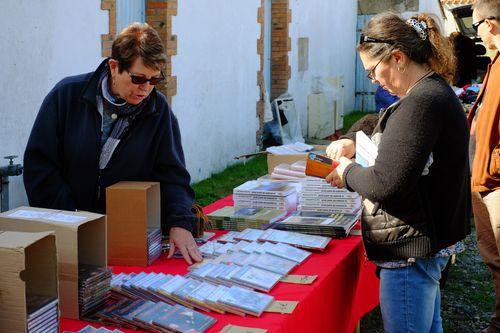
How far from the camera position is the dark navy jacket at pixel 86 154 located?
9.12 ft

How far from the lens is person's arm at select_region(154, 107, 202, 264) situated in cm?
286

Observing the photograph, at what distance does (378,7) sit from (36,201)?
651 inches

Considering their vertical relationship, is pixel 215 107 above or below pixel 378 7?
below

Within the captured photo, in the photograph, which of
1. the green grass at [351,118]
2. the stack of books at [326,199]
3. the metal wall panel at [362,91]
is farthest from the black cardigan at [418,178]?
the metal wall panel at [362,91]

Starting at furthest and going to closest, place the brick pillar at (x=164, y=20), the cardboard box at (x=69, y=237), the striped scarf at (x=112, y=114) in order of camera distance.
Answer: the brick pillar at (x=164, y=20), the striped scarf at (x=112, y=114), the cardboard box at (x=69, y=237)

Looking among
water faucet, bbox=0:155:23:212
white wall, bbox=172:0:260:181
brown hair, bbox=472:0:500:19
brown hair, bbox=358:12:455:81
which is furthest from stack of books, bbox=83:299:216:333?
white wall, bbox=172:0:260:181

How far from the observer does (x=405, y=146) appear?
224 cm

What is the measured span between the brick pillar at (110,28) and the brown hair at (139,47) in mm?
4091

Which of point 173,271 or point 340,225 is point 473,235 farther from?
point 173,271

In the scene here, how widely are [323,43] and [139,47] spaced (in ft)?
41.3

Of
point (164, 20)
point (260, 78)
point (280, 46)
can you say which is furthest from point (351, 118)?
point (164, 20)

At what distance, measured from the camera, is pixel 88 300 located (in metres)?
2.17

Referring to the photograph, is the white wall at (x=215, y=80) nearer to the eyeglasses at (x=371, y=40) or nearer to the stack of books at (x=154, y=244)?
the stack of books at (x=154, y=244)

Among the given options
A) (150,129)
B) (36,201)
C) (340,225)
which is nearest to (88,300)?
(36,201)
